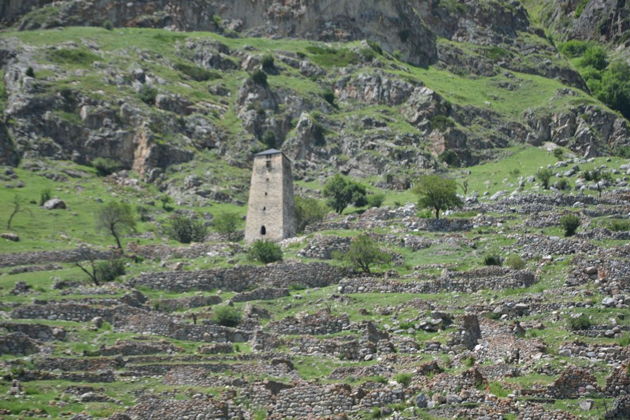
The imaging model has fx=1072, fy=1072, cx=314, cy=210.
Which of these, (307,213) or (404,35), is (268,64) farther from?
(307,213)

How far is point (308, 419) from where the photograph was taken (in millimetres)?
32781

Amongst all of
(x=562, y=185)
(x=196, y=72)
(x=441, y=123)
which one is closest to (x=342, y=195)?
(x=562, y=185)

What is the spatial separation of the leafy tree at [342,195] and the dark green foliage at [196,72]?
36891 mm

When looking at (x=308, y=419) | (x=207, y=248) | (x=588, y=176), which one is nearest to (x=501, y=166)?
(x=588, y=176)

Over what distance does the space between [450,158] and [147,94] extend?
32939 mm

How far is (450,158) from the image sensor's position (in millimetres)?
108750

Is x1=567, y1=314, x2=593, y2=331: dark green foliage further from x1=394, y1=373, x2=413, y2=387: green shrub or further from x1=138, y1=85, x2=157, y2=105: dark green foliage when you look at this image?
x1=138, y1=85, x2=157, y2=105: dark green foliage

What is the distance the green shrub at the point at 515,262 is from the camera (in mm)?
54625

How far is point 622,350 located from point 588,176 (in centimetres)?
4694

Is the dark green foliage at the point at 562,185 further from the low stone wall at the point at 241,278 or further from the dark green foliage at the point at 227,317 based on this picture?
the dark green foliage at the point at 227,317

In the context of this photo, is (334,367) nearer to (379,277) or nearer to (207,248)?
(379,277)

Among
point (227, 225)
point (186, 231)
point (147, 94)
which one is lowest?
point (186, 231)

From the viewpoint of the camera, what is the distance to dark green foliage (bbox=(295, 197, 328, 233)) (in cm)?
7942

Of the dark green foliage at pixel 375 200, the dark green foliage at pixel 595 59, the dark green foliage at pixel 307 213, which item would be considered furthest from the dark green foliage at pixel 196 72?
the dark green foliage at pixel 595 59
